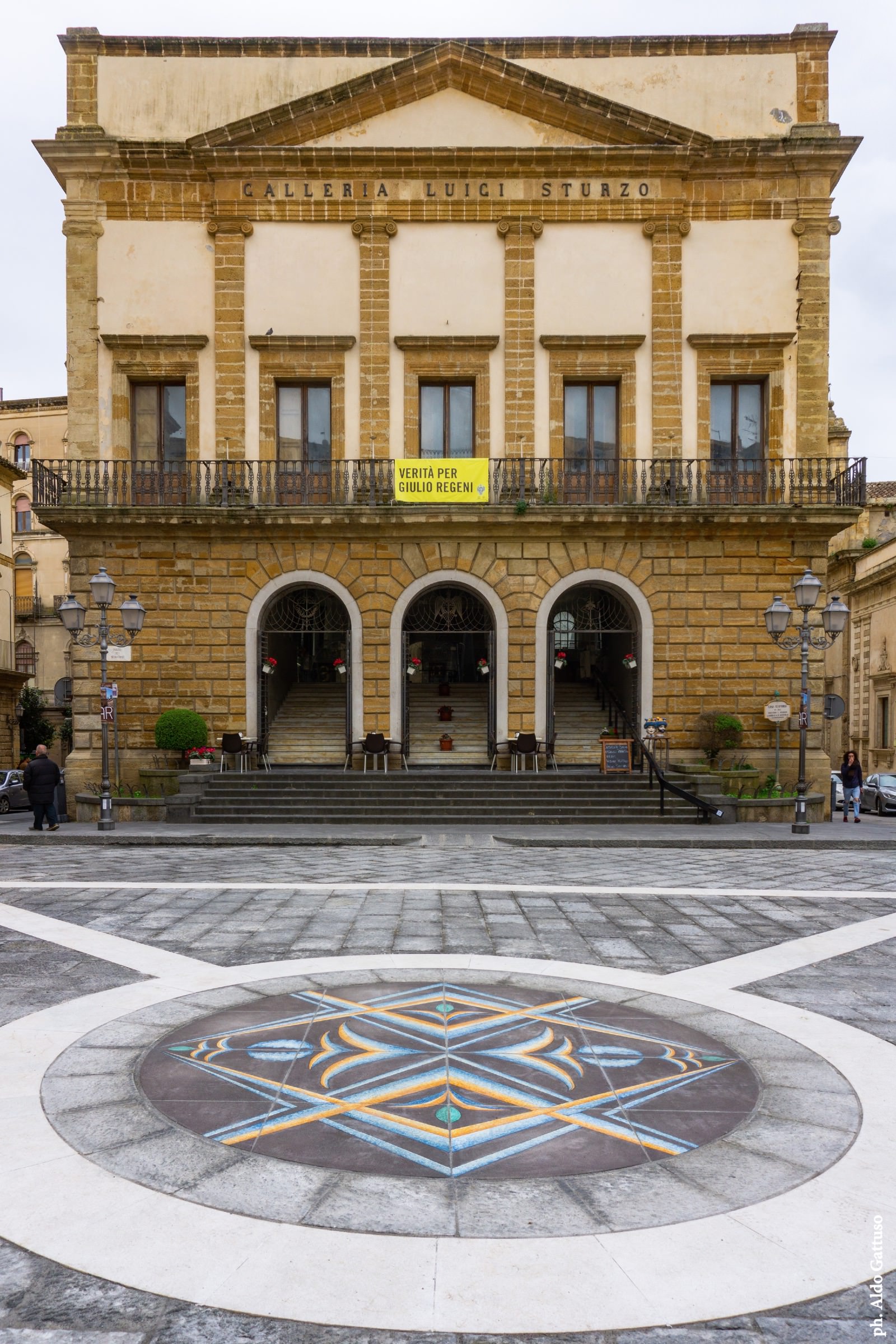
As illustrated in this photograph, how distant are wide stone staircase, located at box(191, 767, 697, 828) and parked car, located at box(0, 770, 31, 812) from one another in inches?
435

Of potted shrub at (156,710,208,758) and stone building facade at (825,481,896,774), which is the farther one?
stone building facade at (825,481,896,774)

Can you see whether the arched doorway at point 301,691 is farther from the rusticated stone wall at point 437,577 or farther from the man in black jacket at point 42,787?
the man in black jacket at point 42,787

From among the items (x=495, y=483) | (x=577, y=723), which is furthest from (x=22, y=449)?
(x=577, y=723)

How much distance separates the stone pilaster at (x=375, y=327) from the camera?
21.2 metres

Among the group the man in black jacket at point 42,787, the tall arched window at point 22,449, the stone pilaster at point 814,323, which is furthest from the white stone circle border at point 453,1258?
the tall arched window at point 22,449

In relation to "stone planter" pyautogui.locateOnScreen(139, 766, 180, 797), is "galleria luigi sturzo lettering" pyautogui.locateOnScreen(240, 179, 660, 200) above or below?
above

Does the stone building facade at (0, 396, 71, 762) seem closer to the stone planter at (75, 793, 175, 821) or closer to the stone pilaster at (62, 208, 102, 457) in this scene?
the stone pilaster at (62, 208, 102, 457)

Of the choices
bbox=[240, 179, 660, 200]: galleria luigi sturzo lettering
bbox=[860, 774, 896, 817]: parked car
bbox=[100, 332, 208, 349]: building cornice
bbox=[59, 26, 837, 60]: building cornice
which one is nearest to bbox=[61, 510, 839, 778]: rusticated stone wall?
bbox=[100, 332, 208, 349]: building cornice

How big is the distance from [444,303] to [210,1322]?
21006mm

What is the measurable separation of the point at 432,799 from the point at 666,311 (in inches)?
471

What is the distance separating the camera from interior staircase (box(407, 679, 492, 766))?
71.2 ft

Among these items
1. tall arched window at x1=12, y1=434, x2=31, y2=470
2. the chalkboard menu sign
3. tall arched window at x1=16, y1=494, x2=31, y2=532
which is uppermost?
tall arched window at x1=12, y1=434, x2=31, y2=470

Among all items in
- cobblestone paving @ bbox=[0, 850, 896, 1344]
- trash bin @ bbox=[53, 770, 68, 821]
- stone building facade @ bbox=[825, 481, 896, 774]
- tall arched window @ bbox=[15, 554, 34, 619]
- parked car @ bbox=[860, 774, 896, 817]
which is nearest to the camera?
cobblestone paving @ bbox=[0, 850, 896, 1344]

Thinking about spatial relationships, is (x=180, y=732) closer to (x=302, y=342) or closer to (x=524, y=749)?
(x=524, y=749)
